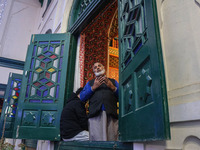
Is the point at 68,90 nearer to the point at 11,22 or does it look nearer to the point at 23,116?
the point at 23,116

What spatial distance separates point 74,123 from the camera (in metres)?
2.51

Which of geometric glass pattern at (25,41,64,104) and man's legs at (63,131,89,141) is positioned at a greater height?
geometric glass pattern at (25,41,64,104)

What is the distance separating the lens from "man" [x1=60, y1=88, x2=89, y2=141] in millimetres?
2424

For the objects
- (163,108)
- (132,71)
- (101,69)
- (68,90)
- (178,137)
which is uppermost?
(101,69)

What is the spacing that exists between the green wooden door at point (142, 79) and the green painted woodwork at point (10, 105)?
432cm

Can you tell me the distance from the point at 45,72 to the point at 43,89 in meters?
0.30

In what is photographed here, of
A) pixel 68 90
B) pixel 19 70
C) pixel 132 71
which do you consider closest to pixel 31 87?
pixel 68 90

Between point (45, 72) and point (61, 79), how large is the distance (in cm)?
33

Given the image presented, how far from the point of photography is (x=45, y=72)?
330 centimetres

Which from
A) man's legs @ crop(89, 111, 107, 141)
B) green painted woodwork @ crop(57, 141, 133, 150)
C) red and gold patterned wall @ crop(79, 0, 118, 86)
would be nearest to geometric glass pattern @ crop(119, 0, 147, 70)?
green painted woodwork @ crop(57, 141, 133, 150)

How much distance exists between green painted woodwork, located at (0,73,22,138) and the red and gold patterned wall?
2.61 meters

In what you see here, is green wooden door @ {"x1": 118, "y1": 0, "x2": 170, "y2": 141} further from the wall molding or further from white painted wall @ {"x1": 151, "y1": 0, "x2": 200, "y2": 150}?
the wall molding

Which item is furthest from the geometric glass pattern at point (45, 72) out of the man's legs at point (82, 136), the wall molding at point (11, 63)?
the wall molding at point (11, 63)

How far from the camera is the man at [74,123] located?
2424mm
